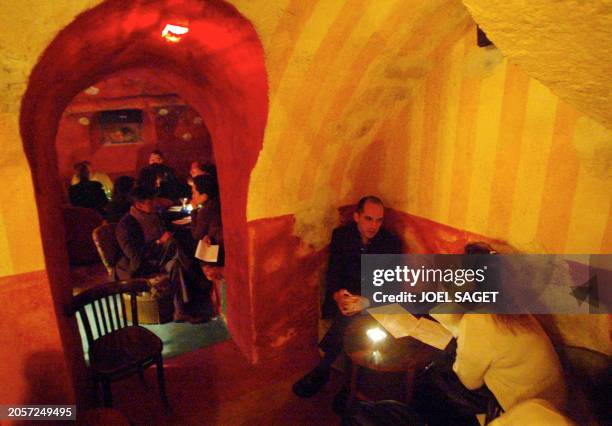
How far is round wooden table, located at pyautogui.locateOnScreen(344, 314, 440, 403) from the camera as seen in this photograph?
2.56 meters

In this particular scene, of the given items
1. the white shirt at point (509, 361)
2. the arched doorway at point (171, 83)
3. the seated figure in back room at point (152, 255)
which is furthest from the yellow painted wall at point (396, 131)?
the seated figure in back room at point (152, 255)

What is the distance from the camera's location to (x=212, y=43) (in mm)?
2691

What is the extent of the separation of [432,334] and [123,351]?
2287 millimetres

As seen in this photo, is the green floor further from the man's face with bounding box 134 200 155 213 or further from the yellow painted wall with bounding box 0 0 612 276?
the yellow painted wall with bounding box 0 0 612 276

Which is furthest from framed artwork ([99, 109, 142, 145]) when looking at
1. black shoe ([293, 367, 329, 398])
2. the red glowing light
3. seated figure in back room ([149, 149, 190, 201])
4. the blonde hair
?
the blonde hair

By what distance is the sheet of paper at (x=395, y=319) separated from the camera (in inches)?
110

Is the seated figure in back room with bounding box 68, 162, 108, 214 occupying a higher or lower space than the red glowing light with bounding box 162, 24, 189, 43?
lower

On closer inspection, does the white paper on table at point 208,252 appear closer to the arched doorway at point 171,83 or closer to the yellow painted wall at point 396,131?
the arched doorway at point 171,83

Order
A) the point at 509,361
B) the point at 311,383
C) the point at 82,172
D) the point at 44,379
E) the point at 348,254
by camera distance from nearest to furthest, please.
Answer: the point at 509,361 → the point at 44,379 → the point at 311,383 → the point at 348,254 → the point at 82,172

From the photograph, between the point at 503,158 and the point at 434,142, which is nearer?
the point at 503,158

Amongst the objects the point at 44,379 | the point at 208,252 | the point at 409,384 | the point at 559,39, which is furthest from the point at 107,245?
the point at 559,39

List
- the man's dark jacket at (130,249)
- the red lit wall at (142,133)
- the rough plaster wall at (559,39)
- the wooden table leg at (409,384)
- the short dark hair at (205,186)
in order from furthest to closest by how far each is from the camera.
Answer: the red lit wall at (142,133) → the short dark hair at (205,186) → the man's dark jacket at (130,249) → the wooden table leg at (409,384) → the rough plaster wall at (559,39)

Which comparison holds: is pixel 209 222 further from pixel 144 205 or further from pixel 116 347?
pixel 116 347

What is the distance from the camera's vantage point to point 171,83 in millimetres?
3744
